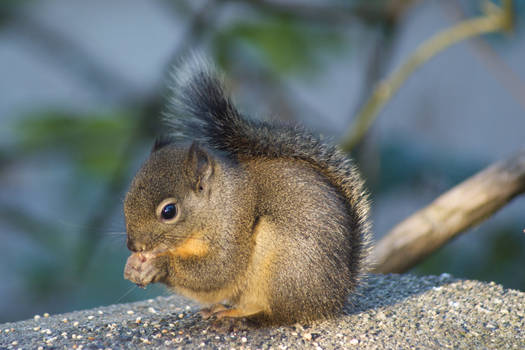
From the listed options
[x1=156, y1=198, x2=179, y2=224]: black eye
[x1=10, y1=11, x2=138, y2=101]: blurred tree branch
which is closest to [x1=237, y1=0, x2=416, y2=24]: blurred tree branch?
[x1=10, y1=11, x2=138, y2=101]: blurred tree branch

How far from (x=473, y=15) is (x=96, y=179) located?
116 inches

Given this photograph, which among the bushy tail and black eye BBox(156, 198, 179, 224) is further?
the bushy tail

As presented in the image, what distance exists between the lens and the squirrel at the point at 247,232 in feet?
6.02

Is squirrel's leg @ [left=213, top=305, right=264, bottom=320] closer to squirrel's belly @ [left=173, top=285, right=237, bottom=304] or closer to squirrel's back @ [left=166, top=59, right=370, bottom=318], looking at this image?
squirrel's belly @ [left=173, top=285, right=237, bottom=304]

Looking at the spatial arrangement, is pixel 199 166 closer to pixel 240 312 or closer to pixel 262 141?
pixel 262 141

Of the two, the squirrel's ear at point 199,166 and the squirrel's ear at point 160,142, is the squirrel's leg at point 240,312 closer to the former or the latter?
the squirrel's ear at point 199,166

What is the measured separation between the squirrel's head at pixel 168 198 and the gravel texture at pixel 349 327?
28 centimetres

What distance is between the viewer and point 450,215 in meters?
2.57

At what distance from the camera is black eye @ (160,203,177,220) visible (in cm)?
183

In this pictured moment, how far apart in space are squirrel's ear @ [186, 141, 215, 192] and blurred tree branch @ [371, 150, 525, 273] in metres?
0.97

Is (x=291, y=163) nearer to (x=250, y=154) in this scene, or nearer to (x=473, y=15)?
(x=250, y=154)

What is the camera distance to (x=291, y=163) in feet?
6.57

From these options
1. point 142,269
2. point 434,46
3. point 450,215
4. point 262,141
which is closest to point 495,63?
point 434,46

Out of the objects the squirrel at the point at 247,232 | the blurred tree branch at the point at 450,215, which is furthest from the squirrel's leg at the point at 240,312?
the blurred tree branch at the point at 450,215
